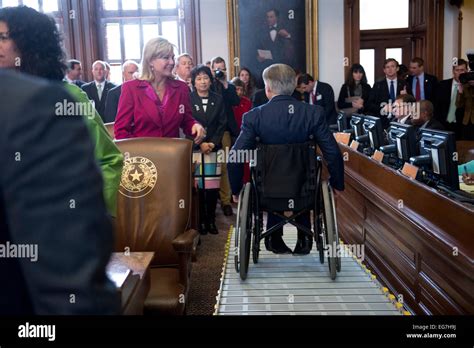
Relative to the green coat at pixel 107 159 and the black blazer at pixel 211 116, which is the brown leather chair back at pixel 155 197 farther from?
the black blazer at pixel 211 116

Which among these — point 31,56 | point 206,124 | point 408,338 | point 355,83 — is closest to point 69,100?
point 31,56

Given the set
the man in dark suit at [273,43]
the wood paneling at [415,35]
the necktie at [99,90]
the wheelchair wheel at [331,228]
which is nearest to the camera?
the wheelchair wheel at [331,228]

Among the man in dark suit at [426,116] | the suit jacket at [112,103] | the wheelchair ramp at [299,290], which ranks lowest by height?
the wheelchair ramp at [299,290]

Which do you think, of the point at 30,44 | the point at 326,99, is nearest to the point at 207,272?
Result: the point at 30,44

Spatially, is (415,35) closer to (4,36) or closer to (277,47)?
(277,47)

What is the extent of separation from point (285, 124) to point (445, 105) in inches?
172

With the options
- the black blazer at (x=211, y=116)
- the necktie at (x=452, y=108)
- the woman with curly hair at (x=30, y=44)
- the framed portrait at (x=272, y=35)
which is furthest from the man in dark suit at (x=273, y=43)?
the woman with curly hair at (x=30, y=44)

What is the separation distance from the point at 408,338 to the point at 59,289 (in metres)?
0.64

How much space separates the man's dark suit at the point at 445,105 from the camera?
6560mm

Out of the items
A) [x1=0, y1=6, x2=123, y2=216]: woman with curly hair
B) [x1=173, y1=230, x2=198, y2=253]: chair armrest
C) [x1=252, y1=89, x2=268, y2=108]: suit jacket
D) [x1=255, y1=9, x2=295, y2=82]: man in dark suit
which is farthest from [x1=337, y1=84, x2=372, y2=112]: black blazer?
[x1=0, y1=6, x2=123, y2=216]: woman with curly hair

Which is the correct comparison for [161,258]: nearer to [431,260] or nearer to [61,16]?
[431,260]

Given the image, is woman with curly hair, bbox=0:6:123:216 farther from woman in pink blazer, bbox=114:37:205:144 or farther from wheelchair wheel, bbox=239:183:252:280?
woman in pink blazer, bbox=114:37:205:144

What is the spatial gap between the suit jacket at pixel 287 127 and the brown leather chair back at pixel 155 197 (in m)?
0.71

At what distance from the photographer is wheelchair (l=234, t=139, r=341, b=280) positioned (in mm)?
2811
